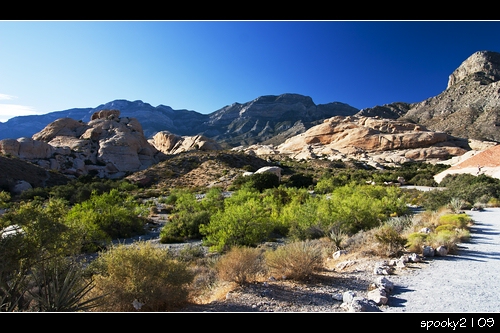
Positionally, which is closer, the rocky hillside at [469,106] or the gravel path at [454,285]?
the gravel path at [454,285]

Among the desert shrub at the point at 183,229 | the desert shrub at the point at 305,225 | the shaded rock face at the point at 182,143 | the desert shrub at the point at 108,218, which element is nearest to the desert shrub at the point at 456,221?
the desert shrub at the point at 305,225

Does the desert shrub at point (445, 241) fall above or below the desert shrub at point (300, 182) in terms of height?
below

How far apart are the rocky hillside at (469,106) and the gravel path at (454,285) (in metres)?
74.1

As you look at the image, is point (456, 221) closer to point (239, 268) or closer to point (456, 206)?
point (456, 206)

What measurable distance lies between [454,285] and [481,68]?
118 meters

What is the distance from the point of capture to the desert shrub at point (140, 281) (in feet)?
15.8

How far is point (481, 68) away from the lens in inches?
3720

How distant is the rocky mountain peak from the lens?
88.2 m

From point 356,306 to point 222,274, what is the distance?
295cm

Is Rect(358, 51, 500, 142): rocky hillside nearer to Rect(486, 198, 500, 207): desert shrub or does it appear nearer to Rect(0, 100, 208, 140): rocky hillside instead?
Rect(486, 198, 500, 207): desert shrub

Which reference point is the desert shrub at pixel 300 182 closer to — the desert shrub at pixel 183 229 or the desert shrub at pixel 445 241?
the desert shrub at pixel 183 229

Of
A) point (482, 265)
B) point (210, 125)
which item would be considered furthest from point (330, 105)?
point (482, 265)

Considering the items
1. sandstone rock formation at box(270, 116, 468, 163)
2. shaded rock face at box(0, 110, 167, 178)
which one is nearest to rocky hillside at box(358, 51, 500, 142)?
sandstone rock formation at box(270, 116, 468, 163)
